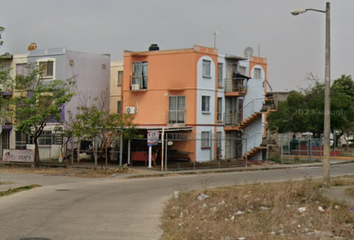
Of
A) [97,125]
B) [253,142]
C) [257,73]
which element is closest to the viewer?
[97,125]

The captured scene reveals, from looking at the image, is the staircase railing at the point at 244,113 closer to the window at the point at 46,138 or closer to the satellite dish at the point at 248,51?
the satellite dish at the point at 248,51

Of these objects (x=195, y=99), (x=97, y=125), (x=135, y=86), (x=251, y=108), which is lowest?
(x=97, y=125)

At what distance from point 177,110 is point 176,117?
55cm

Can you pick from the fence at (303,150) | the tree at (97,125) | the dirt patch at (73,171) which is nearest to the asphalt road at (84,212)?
the dirt patch at (73,171)

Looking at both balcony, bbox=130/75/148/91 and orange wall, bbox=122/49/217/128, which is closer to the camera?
orange wall, bbox=122/49/217/128

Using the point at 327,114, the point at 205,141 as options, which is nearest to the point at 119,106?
the point at 205,141

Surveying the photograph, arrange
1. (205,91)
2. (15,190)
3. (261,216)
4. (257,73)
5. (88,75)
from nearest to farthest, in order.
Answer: (261,216) < (15,190) < (205,91) < (88,75) < (257,73)

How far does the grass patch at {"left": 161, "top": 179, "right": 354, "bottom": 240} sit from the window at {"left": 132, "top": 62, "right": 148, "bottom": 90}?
23527mm

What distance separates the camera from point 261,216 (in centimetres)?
→ 1137

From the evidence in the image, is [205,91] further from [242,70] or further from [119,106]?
[119,106]

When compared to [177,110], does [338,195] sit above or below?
below

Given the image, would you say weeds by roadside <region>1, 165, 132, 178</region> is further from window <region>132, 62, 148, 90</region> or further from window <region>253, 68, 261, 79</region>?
window <region>253, 68, 261, 79</region>

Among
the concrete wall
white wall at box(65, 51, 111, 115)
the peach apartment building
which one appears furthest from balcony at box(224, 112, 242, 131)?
white wall at box(65, 51, 111, 115)

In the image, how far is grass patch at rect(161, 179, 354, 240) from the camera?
949 centimetres
